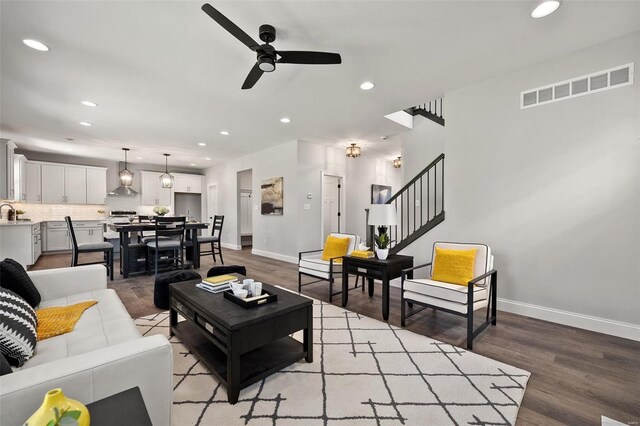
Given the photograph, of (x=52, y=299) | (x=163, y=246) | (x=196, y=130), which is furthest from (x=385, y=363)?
(x=196, y=130)

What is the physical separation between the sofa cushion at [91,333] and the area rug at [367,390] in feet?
1.71

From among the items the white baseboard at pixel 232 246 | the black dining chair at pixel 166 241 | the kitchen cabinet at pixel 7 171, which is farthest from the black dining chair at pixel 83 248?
the white baseboard at pixel 232 246

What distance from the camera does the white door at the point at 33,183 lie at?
689 cm

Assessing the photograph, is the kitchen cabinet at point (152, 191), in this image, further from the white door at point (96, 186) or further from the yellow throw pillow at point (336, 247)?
the yellow throw pillow at point (336, 247)

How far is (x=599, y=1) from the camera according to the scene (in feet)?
7.00

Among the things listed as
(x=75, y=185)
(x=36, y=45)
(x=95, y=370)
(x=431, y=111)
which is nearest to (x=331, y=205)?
(x=431, y=111)

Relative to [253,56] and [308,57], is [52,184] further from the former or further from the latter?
[308,57]

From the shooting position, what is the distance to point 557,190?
2.92m

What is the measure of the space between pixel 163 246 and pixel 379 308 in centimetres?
371

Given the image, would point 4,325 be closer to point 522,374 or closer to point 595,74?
point 522,374

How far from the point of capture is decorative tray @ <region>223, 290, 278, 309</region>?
1.91 metres

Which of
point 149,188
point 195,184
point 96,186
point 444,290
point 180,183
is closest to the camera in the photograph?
point 444,290

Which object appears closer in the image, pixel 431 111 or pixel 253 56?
pixel 253 56

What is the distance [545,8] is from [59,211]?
10597 millimetres
